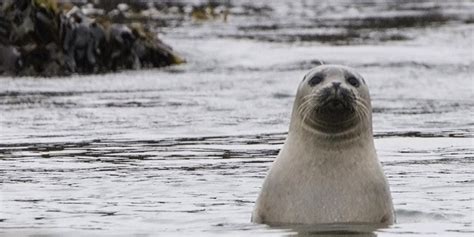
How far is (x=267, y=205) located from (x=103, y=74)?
12.0 m

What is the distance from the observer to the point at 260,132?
13.8 meters

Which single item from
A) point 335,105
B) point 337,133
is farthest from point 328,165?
point 335,105

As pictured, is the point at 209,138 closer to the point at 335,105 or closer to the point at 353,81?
the point at 353,81

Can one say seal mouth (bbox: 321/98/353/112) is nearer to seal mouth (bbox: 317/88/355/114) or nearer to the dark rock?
seal mouth (bbox: 317/88/355/114)

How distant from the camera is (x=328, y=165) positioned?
8.58m

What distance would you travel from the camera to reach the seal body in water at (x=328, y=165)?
8.34 meters

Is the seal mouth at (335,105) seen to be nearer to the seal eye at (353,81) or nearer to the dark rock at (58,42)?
the seal eye at (353,81)

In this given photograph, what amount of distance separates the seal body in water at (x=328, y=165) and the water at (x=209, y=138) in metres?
0.13

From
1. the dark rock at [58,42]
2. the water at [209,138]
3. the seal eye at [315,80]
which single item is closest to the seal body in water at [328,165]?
the seal eye at [315,80]

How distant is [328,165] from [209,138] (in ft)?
15.8

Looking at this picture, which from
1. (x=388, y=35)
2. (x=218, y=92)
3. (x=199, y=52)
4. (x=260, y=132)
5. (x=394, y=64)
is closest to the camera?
(x=260, y=132)

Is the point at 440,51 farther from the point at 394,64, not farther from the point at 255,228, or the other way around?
the point at 255,228

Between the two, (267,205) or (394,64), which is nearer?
(267,205)

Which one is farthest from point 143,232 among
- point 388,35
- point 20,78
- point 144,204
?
point 388,35
